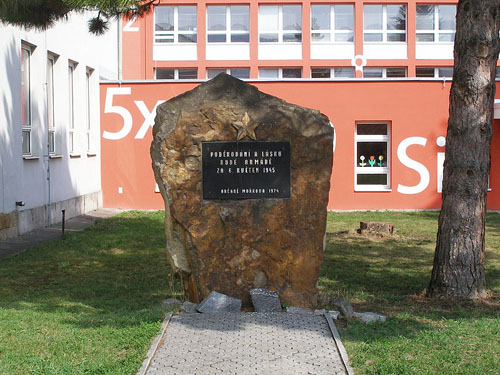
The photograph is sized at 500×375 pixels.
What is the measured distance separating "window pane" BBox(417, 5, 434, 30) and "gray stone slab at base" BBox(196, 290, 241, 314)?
26.9 m

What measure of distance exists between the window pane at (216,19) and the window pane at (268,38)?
1669 millimetres

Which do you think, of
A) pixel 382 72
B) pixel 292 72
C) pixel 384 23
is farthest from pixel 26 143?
pixel 384 23

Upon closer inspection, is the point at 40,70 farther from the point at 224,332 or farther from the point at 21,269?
the point at 224,332

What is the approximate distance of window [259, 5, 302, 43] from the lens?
31.1 m

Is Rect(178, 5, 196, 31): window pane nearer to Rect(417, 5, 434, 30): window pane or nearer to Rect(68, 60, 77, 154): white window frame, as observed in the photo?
Rect(417, 5, 434, 30): window pane

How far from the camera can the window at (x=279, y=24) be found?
31.1 meters

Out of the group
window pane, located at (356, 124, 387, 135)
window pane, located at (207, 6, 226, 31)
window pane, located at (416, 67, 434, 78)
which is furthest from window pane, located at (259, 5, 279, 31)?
window pane, located at (356, 124, 387, 135)

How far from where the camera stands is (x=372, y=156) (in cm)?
2045

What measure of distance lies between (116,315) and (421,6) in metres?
27.6

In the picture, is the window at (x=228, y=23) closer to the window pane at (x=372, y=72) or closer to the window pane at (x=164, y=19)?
the window pane at (x=164, y=19)

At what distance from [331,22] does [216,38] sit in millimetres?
5015

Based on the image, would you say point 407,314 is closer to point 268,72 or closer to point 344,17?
point 268,72

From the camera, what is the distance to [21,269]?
1053 cm

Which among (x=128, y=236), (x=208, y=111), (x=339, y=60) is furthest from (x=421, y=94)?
(x=208, y=111)
